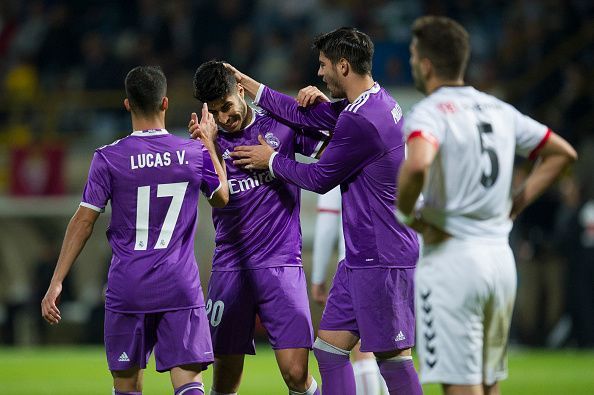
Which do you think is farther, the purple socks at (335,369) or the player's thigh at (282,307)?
the player's thigh at (282,307)

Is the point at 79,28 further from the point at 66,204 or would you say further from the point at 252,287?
the point at 252,287

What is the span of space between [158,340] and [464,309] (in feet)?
6.44

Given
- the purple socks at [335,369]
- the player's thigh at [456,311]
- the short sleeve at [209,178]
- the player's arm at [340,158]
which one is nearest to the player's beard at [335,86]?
the player's arm at [340,158]

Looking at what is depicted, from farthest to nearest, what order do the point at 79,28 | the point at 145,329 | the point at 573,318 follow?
the point at 79,28, the point at 573,318, the point at 145,329

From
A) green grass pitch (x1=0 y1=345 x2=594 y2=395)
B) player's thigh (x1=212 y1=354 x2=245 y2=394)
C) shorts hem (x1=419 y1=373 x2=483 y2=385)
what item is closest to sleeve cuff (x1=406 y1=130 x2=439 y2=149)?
shorts hem (x1=419 y1=373 x2=483 y2=385)

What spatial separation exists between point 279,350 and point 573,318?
10334mm

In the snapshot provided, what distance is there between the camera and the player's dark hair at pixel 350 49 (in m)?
6.36

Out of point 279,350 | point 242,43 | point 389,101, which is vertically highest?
point 242,43

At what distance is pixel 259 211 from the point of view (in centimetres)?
680

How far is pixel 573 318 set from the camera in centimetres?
1611

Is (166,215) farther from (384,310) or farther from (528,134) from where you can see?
(528,134)

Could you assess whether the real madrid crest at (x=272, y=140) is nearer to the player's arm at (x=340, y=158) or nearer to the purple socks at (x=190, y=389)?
the player's arm at (x=340, y=158)

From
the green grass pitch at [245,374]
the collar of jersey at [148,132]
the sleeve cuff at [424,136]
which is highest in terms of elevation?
the collar of jersey at [148,132]

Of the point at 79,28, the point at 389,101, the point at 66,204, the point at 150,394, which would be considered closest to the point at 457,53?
the point at 389,101
